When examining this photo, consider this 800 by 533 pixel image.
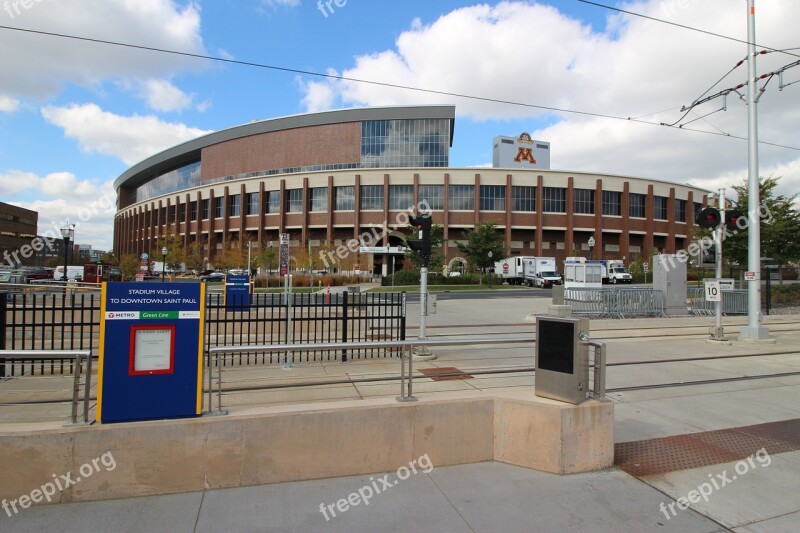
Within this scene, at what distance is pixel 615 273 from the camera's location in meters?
52.3

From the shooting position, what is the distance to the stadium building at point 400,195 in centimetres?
6291

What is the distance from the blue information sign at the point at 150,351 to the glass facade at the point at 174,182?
298 feet

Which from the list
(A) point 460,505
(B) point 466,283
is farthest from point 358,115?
(A) point 460,505

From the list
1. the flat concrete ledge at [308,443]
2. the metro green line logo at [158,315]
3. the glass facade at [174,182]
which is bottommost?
the flat concrete ledge at [308,443]

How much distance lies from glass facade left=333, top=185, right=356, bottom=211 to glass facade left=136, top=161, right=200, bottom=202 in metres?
36.3

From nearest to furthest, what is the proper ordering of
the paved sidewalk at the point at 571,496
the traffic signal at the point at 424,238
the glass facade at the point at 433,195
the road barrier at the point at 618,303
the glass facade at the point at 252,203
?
the paved sidewalk at the point at 571,496 < the traffic signal at the point at 424,238 < the road barrier at the point at 618,303 < the glass facade at the point at 433,195 < the glass facade at the point at 252,203

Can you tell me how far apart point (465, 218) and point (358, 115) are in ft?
75.0

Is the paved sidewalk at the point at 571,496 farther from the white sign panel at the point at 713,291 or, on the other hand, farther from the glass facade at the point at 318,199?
the glass facade at the point at 318,199

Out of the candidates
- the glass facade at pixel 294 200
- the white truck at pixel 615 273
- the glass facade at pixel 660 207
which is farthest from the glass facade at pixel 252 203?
the glass facade at pixel 660 207

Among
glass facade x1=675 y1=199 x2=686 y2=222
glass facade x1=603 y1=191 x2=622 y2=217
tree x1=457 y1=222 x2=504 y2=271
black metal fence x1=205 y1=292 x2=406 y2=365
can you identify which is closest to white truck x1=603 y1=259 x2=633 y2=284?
tree x1=457 y1=222 x2=504 y2=271

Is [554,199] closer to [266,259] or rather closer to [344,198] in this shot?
[344,198]

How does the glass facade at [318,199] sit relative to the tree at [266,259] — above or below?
above

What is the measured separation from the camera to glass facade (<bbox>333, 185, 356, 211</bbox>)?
6444 centimetres

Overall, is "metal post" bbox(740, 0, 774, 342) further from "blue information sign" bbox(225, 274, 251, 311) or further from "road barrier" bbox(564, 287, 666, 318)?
"blue information sign" bbox(225, 274, 251, 311)
